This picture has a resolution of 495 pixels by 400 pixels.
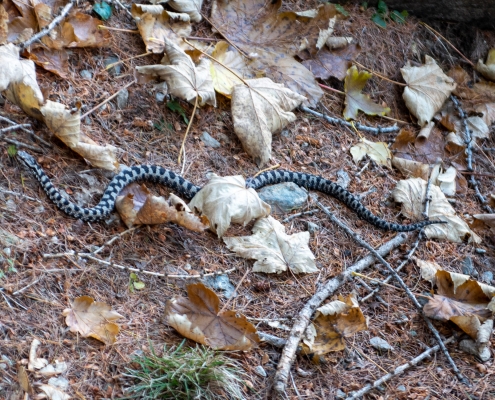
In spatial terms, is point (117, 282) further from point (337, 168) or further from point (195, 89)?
point (337, 168)

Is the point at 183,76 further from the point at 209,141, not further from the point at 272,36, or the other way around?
the point at 272,36

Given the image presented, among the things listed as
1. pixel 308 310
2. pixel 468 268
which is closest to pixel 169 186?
pixel 308 310

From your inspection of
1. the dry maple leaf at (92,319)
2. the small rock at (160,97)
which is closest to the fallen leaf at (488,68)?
the small rock at (160,97)

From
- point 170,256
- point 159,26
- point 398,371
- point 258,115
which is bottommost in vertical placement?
point 398,371

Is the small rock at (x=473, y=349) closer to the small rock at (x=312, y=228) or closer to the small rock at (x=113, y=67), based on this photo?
the small rock at (x=312, y=228)

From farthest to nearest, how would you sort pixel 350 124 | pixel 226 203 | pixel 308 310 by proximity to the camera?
pixel 350 124 < pixel 226 203 < pixel 308 310

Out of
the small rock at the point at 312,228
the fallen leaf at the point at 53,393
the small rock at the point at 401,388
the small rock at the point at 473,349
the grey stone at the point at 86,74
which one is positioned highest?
the grey stone at the point at 86,74
